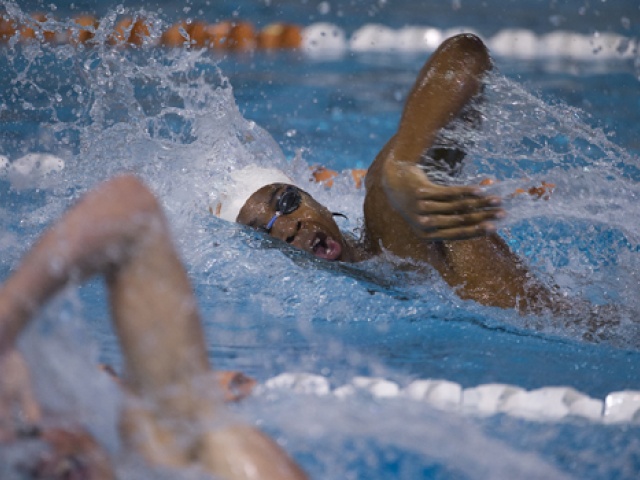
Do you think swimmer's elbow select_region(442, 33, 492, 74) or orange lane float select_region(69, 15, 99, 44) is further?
orange lane float select_region(69, 15, 99, 44)

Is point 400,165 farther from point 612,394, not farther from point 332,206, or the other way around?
point 332,206

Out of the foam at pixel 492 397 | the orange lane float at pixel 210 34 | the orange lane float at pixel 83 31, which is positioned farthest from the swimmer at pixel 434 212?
the orange lane float at pixel 210 34

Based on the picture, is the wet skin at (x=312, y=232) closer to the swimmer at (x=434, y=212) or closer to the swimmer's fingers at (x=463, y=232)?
the swimmer at (x=434, y=212)

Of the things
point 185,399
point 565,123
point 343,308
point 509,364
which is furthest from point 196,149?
point 185,399

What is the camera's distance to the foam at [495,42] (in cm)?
575

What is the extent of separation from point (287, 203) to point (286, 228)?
0.25 ft

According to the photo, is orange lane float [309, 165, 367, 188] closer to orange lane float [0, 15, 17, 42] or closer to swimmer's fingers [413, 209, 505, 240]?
swimmer's fingers [413, 209, 505, 240]

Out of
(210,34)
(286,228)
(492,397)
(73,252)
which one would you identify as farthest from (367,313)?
(210,34)

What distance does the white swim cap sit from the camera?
8.61 feet

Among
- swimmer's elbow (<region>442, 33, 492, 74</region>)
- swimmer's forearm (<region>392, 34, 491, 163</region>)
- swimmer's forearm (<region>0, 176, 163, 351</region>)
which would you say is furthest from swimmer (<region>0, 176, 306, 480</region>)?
swimmer's elbow (<region>442, 33, 492, 74</region>)

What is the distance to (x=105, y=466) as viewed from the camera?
1055 millimetres

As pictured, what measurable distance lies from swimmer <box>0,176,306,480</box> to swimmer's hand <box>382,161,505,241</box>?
78 cm

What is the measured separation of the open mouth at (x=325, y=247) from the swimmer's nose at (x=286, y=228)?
6 centimetres

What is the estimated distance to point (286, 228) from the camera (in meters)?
2.42
